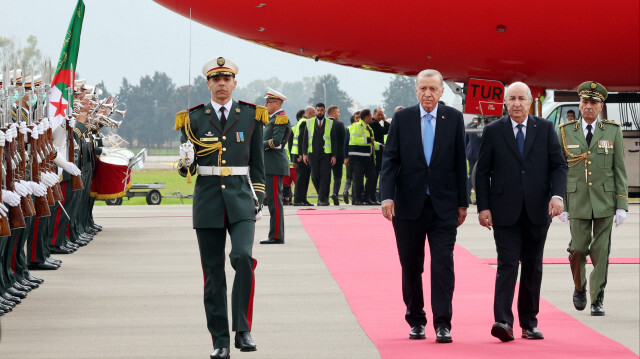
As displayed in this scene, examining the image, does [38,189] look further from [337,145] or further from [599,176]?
[337,145]

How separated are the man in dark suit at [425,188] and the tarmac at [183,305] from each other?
0.47 metres

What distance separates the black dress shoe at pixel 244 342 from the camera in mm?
5355

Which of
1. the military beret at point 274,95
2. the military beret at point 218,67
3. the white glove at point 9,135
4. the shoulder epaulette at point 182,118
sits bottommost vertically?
the white glove at point 9,135

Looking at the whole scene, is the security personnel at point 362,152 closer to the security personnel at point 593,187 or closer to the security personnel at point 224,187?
the security personnel at point 593,187

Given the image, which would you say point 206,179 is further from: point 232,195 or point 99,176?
point 99,176

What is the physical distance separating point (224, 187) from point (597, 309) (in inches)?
107

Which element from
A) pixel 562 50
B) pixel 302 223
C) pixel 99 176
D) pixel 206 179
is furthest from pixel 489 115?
pixel 206 179

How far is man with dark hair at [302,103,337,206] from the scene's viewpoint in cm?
1747

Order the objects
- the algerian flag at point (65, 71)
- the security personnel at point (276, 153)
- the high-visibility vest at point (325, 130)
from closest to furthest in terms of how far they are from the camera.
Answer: the algerian flag at point (65, 71)
the security personnel at point (276, 153)
the high-visibility vest at point (325, 130)

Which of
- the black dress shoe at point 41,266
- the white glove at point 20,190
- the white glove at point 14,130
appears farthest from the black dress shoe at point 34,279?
the white glove at point 14,130

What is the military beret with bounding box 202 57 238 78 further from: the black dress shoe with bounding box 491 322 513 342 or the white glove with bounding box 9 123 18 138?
the black dress shoe with bounding box 491 322 513 342

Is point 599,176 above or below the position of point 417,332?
above

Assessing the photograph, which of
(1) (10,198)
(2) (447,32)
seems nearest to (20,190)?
(1) (10,198)

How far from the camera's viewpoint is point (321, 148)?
57.6 ft
